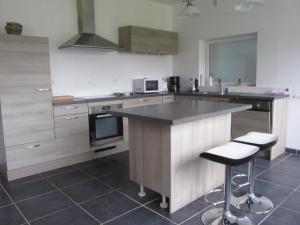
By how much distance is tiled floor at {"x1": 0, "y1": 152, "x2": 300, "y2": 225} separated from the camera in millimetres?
2320

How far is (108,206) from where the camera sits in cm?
255

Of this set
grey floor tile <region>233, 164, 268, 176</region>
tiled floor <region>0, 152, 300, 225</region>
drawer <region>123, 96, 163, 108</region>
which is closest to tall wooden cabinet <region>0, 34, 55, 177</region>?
tiled floor <region>0, 152, 300, 225</region>

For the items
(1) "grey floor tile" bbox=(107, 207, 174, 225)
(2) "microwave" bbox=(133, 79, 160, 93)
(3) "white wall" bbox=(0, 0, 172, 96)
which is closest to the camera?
(1) "grey floor tile" bbox=(107, 207, 174, 225)

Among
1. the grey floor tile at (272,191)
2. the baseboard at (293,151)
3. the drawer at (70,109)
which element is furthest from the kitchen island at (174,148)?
the baseboard at (293,151)

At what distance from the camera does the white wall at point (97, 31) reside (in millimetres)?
3701

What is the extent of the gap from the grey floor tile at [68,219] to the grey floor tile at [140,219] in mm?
223

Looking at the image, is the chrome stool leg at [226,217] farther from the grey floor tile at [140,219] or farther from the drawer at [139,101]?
the drawer at [139,101]

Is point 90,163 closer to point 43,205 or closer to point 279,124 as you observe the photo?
point 43,205

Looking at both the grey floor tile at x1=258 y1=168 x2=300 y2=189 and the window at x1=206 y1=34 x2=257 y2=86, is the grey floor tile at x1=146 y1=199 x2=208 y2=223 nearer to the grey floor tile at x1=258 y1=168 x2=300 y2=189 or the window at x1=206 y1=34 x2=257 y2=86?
the grey floor tile at x1=258 y1=168 x2=300 y2=189

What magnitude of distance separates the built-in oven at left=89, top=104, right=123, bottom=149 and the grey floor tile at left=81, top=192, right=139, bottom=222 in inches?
52.8

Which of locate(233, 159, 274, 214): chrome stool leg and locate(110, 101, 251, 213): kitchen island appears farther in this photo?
locate(233, 159, 274, 214): chrome stool leg

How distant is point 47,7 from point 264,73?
11.7ft

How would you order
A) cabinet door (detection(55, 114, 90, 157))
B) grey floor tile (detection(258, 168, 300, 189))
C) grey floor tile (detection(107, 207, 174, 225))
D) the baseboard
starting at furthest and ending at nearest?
the baseboard, cabinet door (detection(55, 114, 90, 157)), grey floor tile (detection(258, 168, 300, 189)), grey floor tile (detection(107, 207, 174, 225))

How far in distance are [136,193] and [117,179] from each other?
18.5 inches
